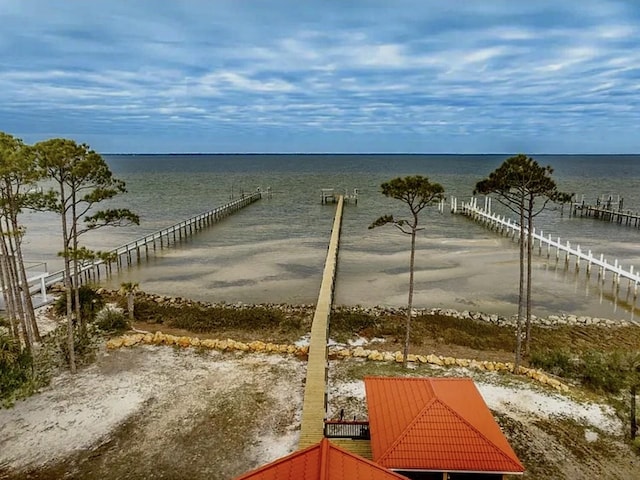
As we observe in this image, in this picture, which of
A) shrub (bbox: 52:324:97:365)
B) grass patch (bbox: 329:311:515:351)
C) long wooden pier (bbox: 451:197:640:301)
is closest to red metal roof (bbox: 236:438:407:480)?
shrub (bbox: 52:324:97:365)

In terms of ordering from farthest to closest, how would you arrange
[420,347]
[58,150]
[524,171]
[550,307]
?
[550,307]
[420,347]
[524,171]
[58,150]

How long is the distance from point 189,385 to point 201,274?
17.1 m

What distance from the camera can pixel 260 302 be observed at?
995 inches

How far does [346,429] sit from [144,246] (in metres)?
32.1

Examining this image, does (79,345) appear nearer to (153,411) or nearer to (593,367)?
(153,411)

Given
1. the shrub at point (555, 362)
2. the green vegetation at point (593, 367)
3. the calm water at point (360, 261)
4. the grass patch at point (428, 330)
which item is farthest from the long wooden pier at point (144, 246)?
the green vegetation at point (593, 367)

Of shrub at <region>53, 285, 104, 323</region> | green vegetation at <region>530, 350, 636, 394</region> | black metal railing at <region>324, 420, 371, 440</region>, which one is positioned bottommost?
green vegetation at <region>530, 350, 636, 394</region>

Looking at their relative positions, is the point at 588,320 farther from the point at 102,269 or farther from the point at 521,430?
the point at 102,269

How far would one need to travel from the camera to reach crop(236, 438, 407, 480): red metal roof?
6676mm

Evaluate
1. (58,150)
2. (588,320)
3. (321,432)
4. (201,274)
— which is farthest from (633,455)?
(201,274)

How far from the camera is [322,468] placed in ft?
21.6

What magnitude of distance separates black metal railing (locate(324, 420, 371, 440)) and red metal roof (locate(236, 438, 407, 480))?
171 inches

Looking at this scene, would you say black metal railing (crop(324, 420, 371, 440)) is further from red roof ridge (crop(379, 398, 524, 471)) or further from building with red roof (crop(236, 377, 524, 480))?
red roof ridge (crop(379, 398, 524, 471))

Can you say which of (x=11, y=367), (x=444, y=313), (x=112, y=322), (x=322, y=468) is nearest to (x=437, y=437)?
(x=322, y=468)
